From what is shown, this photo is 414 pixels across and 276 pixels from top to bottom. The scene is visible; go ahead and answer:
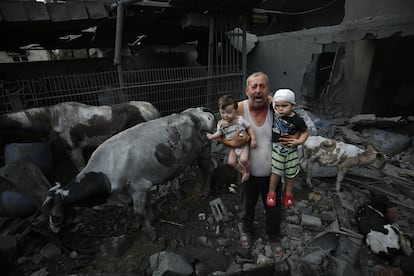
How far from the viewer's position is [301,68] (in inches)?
364

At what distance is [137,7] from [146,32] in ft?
10.3

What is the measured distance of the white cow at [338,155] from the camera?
15.8 feet

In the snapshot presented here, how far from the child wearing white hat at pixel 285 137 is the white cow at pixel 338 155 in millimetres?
2049

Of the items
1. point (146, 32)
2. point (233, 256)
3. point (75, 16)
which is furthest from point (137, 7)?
point (233, 256)

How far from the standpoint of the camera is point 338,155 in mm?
4836

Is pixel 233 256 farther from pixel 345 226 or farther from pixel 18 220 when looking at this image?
pixel 18 220

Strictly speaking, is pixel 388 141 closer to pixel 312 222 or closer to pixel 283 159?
pixel 312 222

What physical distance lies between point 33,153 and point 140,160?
3.03 meters

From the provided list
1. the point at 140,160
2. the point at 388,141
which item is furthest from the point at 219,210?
the point at 388,141

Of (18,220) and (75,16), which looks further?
(75,16)

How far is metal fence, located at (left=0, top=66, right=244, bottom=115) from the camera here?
6312 mm

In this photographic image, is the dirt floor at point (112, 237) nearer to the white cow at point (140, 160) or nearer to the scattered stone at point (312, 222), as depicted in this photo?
the white cow at point (140, 160)

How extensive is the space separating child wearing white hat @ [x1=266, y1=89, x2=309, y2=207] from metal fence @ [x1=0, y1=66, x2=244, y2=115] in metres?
4.61

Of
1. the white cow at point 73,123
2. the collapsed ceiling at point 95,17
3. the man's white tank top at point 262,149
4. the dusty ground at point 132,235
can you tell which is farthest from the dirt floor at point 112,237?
the collapsed ceiling at point 95,17
